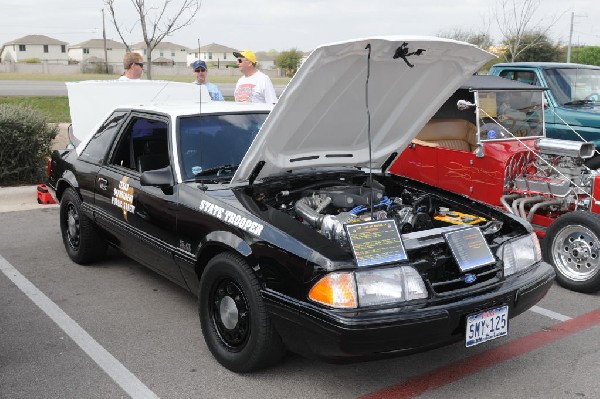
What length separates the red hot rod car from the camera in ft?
16.6

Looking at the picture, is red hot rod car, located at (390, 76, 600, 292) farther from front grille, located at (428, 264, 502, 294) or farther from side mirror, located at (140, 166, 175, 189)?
side mirror, located at (140, 166, 175, 189)

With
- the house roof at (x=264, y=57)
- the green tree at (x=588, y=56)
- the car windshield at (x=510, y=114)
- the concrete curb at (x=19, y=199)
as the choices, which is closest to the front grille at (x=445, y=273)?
the car windshield at (x=510, y=114)

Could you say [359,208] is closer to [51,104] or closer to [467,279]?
[467,279]

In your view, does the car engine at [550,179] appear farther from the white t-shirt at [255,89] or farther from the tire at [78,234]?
the tire at [78,234]

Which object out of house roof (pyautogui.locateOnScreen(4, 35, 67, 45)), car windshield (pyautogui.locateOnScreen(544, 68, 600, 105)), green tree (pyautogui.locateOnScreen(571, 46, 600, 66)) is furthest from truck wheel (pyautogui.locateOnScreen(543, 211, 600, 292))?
house roof (pyautogui.locateOnScreen(4, 35, 67, 45))

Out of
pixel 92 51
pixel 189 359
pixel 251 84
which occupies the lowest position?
pixel 189 359

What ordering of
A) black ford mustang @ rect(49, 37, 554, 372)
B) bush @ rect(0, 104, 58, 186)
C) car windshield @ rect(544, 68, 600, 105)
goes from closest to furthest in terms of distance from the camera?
black ford mustang @ rect(49, 37, 554, 372), car windshield @ rect(544, 68, 600, 105), bush @ rect(0, 104, 58, 186)

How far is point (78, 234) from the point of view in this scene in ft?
18.0

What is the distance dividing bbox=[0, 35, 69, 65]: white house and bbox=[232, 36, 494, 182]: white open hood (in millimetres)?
104458

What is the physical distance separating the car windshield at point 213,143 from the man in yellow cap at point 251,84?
2.87 m

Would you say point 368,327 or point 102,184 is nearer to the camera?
point 368,327

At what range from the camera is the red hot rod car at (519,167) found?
5070 millimetres

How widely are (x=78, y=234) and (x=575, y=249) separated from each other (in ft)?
14.3

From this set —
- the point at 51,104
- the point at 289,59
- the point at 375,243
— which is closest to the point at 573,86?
the point at 375,243
